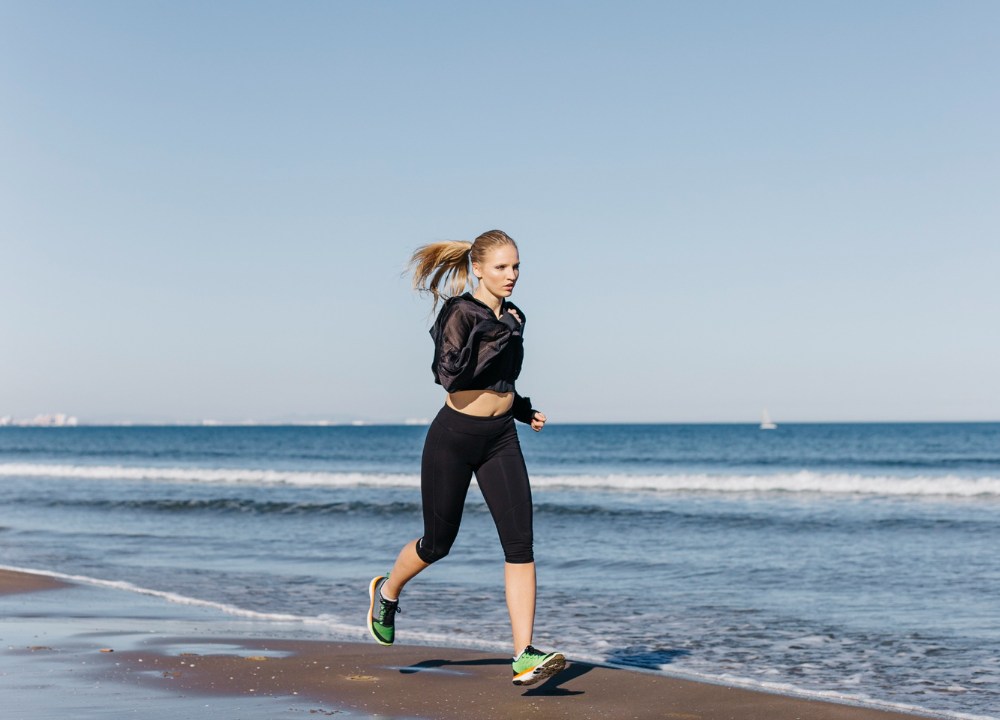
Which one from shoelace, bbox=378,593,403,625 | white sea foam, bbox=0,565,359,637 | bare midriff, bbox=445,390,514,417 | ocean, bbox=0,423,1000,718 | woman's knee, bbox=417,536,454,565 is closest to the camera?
bare midriff, bbox=445,390,514,417

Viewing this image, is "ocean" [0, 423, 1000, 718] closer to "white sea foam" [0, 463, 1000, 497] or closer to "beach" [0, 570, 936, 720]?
"white sea foam" [0, 463, 1000, 497]

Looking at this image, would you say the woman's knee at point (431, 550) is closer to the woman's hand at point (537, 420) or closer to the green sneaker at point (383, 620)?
the green sneaker at point (383, 620)

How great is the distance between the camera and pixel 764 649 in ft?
21.3

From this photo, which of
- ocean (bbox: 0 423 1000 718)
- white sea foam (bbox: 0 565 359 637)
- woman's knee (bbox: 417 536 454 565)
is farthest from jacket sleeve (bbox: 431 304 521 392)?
white sea foam (bbox: 0 565 359 637)

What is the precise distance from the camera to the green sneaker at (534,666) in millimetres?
4621

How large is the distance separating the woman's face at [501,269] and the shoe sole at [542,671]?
1688 millimetres

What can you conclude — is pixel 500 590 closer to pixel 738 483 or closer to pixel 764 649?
pixel 764 649

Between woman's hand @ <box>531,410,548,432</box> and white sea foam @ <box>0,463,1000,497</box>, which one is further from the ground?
woman's hand @ <box>531,410,548,432</box>

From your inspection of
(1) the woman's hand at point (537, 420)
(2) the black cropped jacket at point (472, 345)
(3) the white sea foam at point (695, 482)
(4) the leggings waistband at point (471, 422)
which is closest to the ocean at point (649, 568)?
(3) the white sea foam at point (695, 482)

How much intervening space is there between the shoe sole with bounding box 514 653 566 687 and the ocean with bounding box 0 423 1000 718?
1331 millimetres

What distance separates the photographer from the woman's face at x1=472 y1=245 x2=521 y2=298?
470 centimetres

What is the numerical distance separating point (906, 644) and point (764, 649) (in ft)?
3.14

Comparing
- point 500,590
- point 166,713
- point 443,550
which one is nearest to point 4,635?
point 166,713

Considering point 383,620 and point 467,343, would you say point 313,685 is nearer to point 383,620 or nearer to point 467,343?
point 383,620
